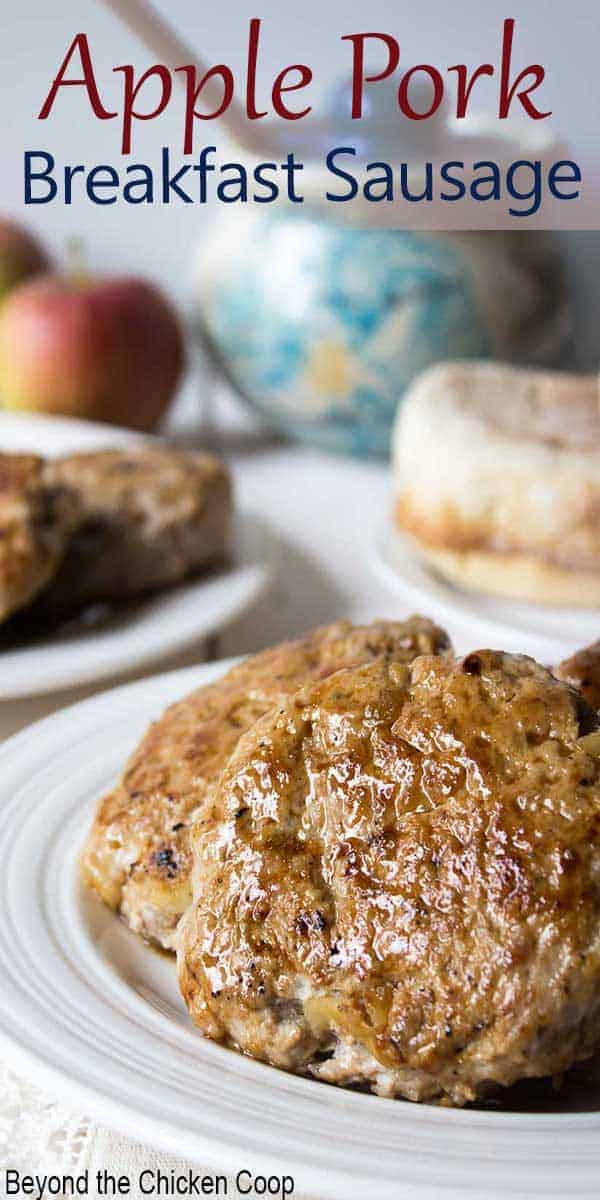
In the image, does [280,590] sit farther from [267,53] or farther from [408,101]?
[267,53]

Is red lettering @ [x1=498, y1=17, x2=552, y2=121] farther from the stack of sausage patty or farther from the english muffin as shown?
the stack of sausage patty

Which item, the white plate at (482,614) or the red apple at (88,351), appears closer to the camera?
the white plate at (482,614)

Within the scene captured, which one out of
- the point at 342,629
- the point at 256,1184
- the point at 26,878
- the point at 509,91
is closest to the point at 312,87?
the point at 509,91

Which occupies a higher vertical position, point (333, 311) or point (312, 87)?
point (312, 87)

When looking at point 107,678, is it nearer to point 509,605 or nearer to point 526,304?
point 509,605

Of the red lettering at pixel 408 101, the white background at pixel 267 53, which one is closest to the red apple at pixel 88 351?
the white background at pixel 267 53

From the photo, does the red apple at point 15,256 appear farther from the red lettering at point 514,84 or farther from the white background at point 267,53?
the red lettering at point 514,84
